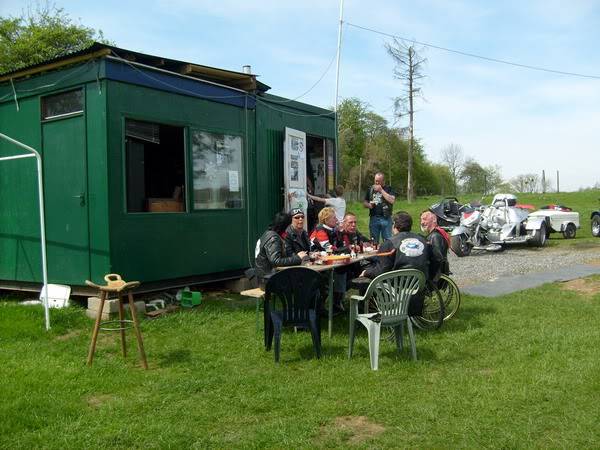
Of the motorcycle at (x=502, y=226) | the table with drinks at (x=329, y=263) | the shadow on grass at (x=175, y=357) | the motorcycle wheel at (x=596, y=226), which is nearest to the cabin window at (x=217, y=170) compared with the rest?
the table with drinks at (x=329, y=263)

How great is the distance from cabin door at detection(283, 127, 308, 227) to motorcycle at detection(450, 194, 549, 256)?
17.8 feet

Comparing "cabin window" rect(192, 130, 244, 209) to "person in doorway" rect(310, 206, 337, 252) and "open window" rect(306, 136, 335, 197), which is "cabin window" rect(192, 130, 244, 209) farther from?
"open window" rect(306, 136, 335, 197)

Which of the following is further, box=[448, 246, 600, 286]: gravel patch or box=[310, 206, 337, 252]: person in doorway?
box=[448, 246, 600, 286]: gravel patch

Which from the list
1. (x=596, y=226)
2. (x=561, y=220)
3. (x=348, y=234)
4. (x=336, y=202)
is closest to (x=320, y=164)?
(x=336, y=202)

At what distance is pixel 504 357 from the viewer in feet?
16.8

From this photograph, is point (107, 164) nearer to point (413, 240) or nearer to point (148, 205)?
point (148, 205)

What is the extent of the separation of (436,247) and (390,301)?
50.6 inches

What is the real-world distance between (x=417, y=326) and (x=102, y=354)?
3292 mm

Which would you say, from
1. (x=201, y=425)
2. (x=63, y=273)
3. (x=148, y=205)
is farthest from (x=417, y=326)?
(x=63, y=273)

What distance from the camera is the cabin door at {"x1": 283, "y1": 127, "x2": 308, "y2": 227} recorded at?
9.05 metres

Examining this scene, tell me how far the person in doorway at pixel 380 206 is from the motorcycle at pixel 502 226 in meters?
4.23

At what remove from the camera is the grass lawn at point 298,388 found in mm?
3564

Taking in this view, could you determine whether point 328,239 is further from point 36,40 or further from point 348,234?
point 36,40

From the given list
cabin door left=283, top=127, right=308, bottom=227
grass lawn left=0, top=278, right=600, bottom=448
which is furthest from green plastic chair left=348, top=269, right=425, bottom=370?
cabin door left=283, top=127, right=308, bottom=227
